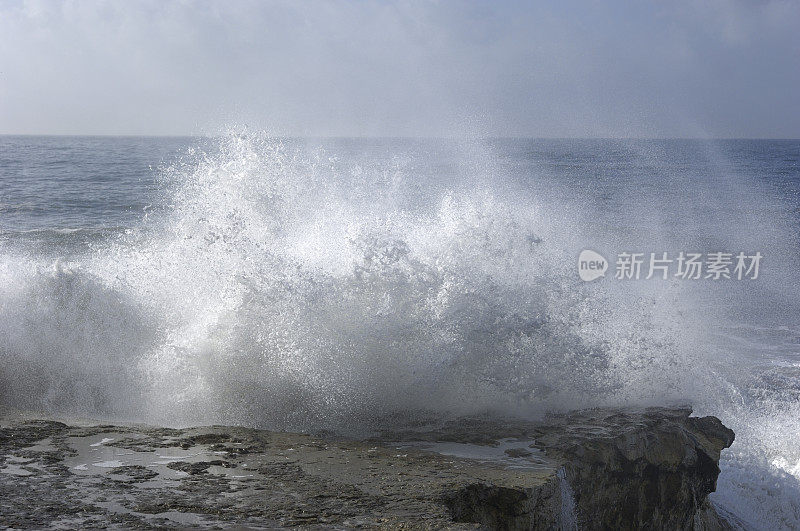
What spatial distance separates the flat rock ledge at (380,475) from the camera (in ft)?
10.2

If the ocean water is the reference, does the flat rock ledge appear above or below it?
below

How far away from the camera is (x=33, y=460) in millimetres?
3744

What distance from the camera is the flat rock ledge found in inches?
122

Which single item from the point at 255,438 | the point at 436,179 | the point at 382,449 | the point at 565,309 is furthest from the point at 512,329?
the point at 436,179

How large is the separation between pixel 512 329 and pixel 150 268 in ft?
9.33

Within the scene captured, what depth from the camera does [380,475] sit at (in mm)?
3652

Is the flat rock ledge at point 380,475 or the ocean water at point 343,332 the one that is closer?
the flat rock ledge at point 380,475

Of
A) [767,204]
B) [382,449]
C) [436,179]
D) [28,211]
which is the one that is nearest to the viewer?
[382,449]

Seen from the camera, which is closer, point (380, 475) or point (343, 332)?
point (380, 475)

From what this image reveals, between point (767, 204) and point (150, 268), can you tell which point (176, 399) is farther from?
point (767, 204)

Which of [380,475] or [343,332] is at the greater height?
[343,332]

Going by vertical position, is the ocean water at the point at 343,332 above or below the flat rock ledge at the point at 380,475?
above

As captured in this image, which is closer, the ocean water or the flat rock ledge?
the flat rock ledge

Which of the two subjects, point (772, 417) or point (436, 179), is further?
point (436, 179)
